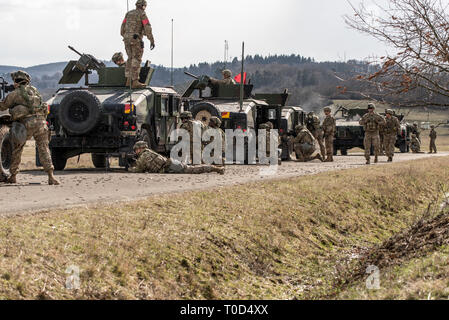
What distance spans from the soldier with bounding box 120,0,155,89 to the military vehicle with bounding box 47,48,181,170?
0.37 m

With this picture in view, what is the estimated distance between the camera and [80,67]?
66.3 ft

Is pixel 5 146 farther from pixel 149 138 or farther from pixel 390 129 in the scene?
pixel 390 129

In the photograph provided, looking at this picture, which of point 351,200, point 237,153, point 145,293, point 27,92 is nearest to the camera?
point 145,293

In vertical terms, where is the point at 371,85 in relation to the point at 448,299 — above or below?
above

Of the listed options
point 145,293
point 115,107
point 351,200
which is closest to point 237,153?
point 115,107

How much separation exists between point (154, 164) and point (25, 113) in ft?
13.5

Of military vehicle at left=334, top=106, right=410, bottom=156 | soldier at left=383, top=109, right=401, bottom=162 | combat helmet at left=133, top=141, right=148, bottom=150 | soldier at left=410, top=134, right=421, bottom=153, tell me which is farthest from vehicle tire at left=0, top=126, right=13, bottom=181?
soldier at left=410, top=134, right=421, bottom=153

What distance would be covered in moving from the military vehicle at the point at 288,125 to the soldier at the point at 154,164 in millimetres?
10233

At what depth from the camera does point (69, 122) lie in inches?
670

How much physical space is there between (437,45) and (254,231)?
127 inches

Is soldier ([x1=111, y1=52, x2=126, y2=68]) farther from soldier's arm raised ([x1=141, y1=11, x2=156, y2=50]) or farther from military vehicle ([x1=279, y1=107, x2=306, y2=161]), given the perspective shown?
military vehicle ([x1=279, y1=107, x2=306, y2=161])

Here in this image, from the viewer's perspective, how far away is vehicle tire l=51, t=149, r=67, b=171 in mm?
17828

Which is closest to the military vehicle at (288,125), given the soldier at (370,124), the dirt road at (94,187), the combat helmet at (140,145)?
the soldier at (370,124)

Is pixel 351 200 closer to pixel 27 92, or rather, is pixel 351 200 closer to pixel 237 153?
pixel 27 92
